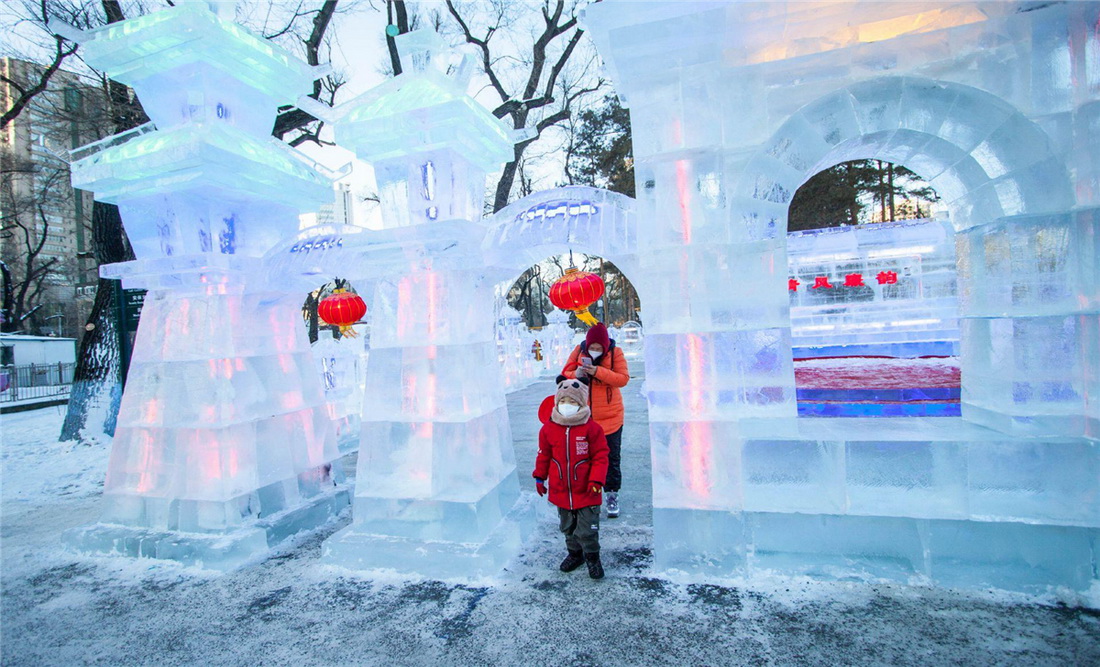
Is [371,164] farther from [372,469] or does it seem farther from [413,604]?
[413,604]

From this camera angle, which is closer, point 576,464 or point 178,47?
point 576,464

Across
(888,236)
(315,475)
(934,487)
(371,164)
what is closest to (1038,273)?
(934,487)

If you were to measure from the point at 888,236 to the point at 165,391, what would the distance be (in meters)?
10.8

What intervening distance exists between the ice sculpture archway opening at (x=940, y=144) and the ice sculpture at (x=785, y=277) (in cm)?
1

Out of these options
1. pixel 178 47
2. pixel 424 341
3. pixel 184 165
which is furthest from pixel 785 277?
pixel 178 47

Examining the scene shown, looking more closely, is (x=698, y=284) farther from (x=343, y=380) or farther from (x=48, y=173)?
(x=48, y=173)

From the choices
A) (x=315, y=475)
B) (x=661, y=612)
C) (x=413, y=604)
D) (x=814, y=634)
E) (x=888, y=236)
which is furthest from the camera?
(x=888, y=236)

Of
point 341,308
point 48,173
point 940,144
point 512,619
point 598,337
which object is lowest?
point 512,619

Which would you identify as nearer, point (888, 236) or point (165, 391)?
point (165, 391)

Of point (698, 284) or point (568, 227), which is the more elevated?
point (568, 227)

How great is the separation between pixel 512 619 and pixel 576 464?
3.09ft

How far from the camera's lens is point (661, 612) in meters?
2.96

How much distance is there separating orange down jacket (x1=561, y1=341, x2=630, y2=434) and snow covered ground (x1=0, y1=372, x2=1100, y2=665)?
880 mm

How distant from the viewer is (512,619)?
2965 mm
